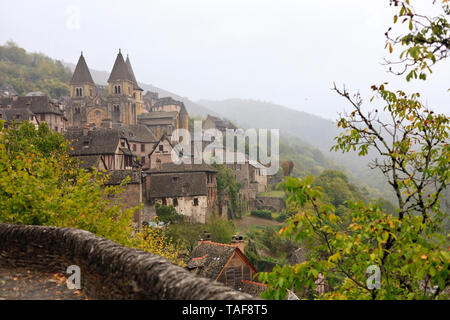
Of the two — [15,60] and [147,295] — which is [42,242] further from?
[15,60]

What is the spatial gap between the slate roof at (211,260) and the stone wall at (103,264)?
705 inches

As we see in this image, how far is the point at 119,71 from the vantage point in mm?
93562

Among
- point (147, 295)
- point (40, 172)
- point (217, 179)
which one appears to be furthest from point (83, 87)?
point (147, 295)

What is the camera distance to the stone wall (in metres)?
5.53

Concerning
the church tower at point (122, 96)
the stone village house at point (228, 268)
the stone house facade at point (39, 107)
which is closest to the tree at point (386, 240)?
the stone village house at point (228, 268)

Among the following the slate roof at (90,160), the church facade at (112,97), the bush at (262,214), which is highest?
the church facade at (112,97)

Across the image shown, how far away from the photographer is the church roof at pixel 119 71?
305 ft

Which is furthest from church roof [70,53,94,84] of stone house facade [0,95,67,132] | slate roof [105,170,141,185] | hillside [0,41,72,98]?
slate roof [105,170,141,185]

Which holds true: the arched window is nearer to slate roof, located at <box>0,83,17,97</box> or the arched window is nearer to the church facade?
the church facade

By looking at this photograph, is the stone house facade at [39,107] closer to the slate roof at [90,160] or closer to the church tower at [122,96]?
the church tower at [122,96]

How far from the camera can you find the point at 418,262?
5.96m

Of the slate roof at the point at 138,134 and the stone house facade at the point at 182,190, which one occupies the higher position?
the slate roof at the point at 138,134

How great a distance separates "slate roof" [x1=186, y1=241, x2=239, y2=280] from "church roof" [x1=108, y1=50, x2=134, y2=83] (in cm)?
6981

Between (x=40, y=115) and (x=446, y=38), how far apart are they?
226ft
